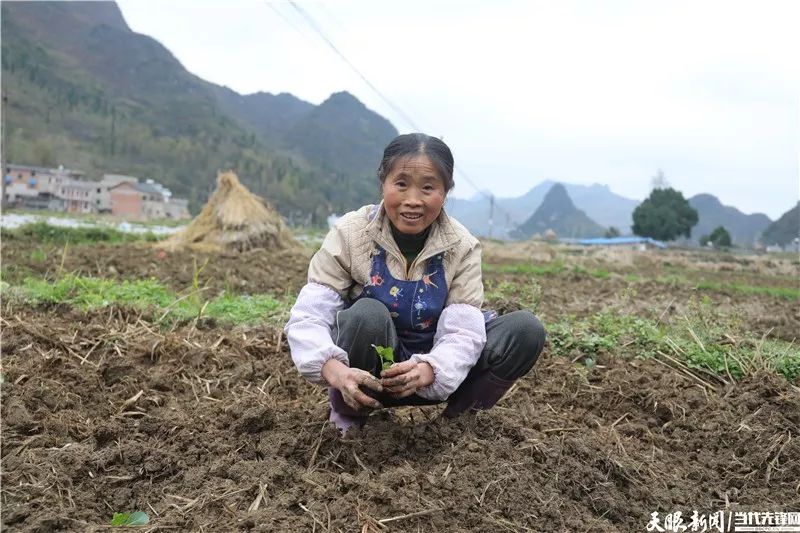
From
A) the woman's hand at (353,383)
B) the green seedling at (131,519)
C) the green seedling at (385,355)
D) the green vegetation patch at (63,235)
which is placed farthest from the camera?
the green vegetation patch at (63,235)

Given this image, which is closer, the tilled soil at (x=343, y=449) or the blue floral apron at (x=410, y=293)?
the tilled soil at (x=343, y=449)

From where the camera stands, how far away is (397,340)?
2.33m

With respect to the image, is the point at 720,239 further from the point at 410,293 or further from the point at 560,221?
the point at 560,221

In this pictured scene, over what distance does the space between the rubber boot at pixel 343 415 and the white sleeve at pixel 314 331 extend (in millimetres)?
164

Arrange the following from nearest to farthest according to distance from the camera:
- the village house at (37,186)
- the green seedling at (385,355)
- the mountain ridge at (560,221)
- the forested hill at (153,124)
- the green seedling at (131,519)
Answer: the green seedling at (131,519), the green seedling at (385,355), the village house at (37,186), the forested hill at (153,124), the mountain ridge at (560,221)

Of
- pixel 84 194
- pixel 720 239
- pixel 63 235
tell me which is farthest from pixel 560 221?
pixel 63 235

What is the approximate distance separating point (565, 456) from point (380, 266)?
924 millimetres

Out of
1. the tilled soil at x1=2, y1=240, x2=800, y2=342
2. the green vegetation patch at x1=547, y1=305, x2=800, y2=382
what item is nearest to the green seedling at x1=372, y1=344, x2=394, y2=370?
the green vegetation patch at x1=547, y1=305, x2=800, y2=382

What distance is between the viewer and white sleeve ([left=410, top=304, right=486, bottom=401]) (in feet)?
7.07

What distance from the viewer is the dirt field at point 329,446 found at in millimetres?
1825

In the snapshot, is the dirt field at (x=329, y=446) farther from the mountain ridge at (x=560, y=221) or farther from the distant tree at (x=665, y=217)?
the mountain ridge at (x=560, y=221)

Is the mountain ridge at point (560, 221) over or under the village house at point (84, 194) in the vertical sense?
over

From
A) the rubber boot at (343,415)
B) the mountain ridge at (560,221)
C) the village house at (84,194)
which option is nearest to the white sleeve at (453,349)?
the rubber boot at (343,415)

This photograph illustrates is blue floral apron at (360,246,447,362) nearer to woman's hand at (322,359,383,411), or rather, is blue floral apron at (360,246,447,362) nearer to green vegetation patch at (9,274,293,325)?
woman's hand at (322,359,383,411)
